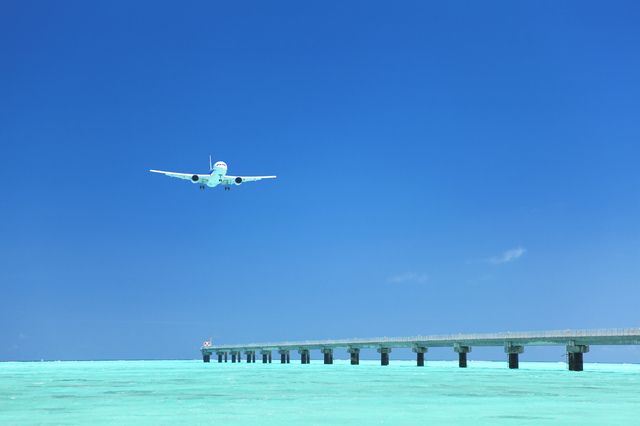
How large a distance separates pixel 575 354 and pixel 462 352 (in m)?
26.6

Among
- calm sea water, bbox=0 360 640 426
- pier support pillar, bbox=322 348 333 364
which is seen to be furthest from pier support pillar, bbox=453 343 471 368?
calm sea water, bbox=0 360 640 426

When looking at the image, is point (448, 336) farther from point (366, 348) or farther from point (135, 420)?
point (135, 420)

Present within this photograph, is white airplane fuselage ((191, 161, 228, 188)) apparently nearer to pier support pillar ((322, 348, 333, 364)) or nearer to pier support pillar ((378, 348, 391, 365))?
pier support pillar ((378, 348, 391, 365))

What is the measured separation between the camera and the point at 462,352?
403ft

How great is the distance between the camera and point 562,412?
115ft

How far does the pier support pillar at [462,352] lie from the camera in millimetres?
121812

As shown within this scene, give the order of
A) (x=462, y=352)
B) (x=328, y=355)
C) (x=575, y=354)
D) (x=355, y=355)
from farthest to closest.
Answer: (x=328, y=355) → (x=355, y=355) → (x=462, y=352) → (x=575, y=354)

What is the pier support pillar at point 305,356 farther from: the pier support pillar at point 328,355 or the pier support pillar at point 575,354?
the pier support pillar at point 575,354

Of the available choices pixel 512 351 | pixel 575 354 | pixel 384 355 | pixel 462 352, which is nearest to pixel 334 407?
pixel 575 354

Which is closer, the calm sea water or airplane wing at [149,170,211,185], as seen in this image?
the calm sea water

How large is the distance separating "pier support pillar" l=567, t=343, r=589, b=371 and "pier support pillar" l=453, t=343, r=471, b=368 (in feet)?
80.1

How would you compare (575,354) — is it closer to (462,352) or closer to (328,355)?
(462,352)

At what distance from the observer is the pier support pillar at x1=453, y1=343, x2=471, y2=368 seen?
121812 mm

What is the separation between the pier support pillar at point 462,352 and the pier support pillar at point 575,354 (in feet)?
80.1
